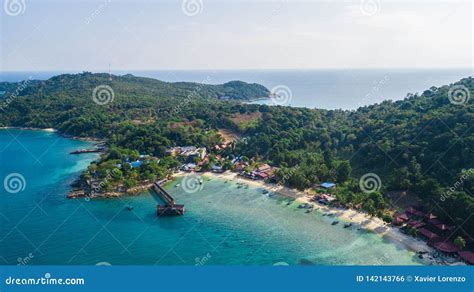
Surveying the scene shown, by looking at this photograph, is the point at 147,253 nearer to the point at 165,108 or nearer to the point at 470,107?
the point at 470,107

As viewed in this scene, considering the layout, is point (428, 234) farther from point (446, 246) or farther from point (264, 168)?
point (264, 168)

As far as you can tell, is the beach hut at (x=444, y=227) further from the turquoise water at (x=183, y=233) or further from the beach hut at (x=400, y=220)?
the turquoise water at (x=183, y=233)
